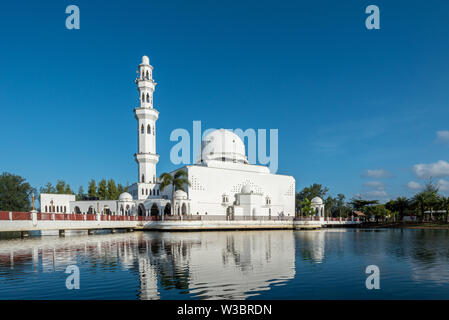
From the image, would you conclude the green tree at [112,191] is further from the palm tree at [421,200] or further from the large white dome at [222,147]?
the palm tree at [421,200]

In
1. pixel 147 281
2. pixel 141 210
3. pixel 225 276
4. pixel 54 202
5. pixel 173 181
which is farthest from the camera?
pixel 141 210

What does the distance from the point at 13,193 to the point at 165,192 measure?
30303mm

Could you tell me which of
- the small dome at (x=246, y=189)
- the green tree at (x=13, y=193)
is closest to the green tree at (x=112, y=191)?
the green tree at (x=13, y=193)

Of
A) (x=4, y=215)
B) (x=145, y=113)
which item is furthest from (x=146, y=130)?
(x=4, y=215)

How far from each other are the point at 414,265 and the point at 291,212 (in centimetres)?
4824

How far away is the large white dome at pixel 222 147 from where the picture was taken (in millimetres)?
59250

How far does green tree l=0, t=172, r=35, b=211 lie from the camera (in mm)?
58906

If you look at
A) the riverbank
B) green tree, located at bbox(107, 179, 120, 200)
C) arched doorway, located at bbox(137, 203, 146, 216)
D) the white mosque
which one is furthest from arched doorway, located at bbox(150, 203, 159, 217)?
the riverbank

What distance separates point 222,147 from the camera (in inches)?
2346

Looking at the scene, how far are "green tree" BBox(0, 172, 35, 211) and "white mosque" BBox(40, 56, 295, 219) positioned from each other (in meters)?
16.5

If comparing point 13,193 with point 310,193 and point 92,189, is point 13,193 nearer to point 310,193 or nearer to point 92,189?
point 92,189

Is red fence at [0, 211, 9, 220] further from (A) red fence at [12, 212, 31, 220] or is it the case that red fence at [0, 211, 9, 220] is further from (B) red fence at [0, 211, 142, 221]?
(A) red fence at [12, 212, 31, 220]
